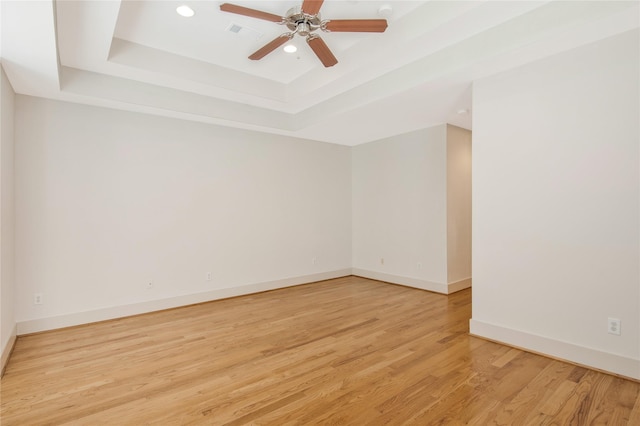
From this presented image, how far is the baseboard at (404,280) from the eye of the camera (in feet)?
16.1

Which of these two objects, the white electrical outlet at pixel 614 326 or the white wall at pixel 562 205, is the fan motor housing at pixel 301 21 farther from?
the white electrical outlet at pixel 614 326

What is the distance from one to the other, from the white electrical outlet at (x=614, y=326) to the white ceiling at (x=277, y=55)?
2184mm

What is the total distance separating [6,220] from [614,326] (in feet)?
17.2

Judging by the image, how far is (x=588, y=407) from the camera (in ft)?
6.65

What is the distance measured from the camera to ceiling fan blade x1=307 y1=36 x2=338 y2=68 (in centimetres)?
278

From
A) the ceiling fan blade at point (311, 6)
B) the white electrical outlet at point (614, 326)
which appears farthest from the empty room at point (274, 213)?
the ceiling fan blade at point (311, 6)

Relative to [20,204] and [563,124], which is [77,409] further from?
[563,124]

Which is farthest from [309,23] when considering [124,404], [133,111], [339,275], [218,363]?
[339,275]

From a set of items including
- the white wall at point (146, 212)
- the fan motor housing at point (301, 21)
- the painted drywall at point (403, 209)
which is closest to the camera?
the fan motor housing at point (301, 21)

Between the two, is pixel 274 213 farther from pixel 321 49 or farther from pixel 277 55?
pixel 321 49

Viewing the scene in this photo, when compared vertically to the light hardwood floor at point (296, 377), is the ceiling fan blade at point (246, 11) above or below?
above

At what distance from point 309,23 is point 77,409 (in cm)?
326

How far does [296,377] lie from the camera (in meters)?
2.43

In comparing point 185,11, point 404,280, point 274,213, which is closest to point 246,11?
point 185,11
